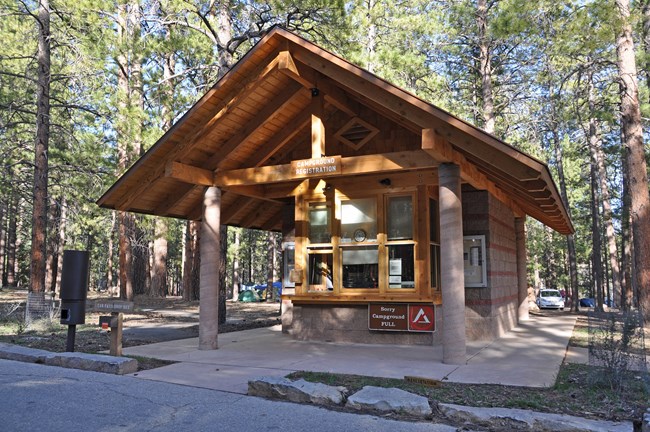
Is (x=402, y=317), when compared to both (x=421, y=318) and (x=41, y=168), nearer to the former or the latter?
(x=421, y=318)

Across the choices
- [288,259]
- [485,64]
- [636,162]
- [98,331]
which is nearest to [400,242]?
[288,259]

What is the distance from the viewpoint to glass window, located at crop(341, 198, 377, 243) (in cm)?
1047

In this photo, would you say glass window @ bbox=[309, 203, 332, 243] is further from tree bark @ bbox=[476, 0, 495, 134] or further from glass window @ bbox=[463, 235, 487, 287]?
tree bark @ bbox=[476, 0, 495, 134]

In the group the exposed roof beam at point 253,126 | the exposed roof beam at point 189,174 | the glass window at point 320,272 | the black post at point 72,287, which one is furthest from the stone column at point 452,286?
the black post at point 72,287

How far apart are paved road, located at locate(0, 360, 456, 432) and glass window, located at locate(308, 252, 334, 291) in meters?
4.77

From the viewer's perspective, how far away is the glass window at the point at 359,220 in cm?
1047

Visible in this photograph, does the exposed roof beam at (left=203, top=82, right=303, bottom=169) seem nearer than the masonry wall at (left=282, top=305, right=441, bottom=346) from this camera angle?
Yes

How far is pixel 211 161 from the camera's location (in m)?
9.99

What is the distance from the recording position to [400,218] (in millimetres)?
10312

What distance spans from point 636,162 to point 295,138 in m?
10.4

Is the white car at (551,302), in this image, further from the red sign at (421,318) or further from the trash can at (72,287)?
the trash can at (72,287)

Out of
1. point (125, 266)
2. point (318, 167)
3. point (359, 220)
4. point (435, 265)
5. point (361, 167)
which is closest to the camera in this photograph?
point (361, 167)

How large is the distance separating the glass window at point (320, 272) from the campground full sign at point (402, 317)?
1.18 m

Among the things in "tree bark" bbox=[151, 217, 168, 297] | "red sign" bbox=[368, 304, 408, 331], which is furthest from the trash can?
"tree bark" bbox=[151, 217, 168, 297]
